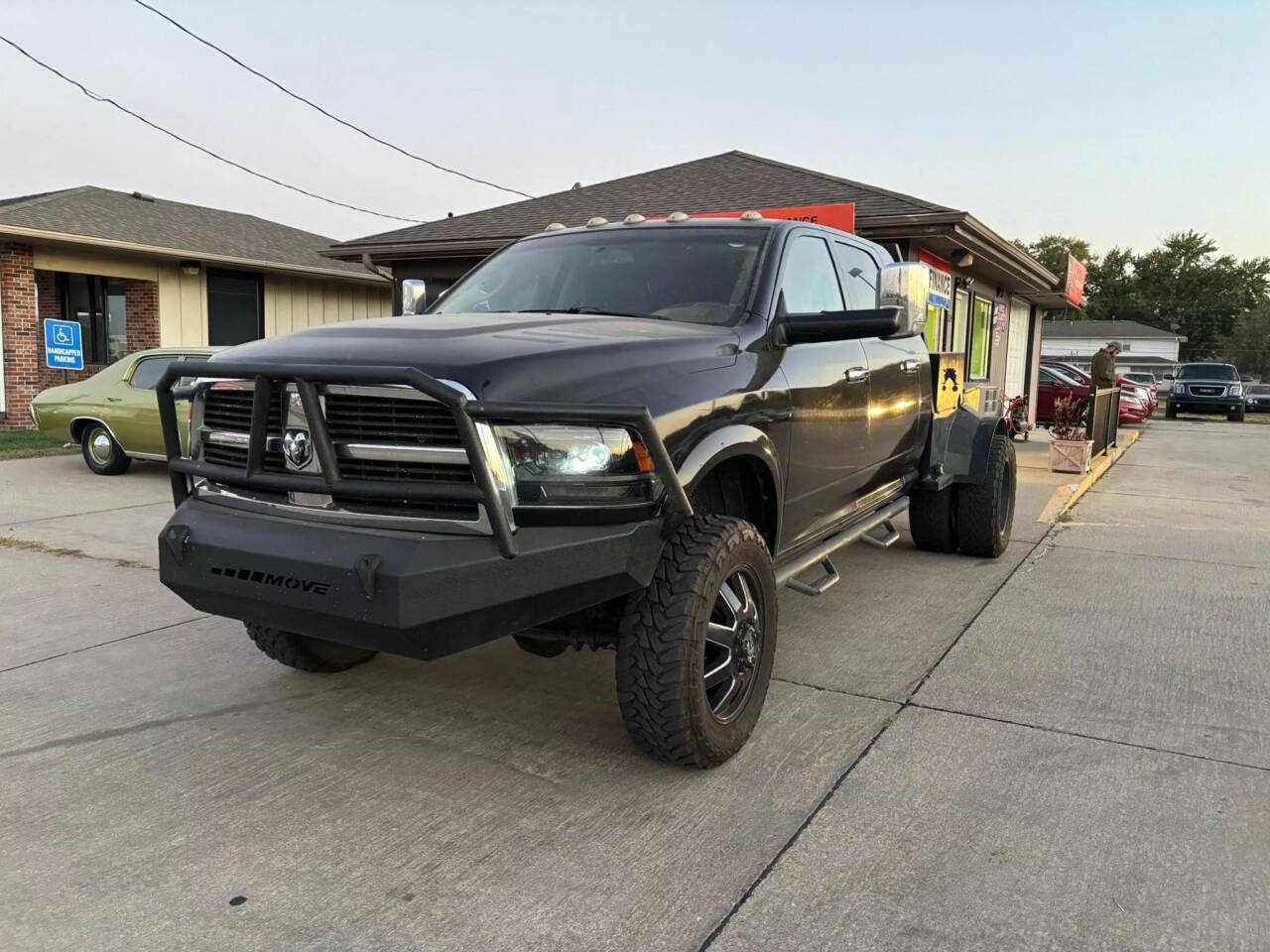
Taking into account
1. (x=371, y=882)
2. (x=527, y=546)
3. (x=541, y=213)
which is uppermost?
(x=541, y=213)

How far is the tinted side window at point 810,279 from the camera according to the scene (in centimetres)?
407

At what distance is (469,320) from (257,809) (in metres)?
1.75

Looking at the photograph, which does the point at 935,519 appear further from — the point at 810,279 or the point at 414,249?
the point at 414,249

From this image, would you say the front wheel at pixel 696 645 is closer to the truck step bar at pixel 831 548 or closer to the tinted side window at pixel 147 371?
the truck step bar at pixel 831 548

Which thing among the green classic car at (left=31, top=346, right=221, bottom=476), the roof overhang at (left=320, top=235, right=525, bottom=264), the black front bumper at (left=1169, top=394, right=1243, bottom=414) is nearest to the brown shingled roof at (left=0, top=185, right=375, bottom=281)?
the roof overhang at (left=320, top=235, right=525, bottom=264)

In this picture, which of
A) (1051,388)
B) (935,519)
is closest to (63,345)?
(935,519)

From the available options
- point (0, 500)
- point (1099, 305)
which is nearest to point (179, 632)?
point (0, 500)

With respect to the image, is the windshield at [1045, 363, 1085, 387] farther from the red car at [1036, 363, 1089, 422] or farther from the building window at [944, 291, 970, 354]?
the building window at [944, 291, 970, 354]

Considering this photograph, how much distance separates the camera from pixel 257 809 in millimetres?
2969

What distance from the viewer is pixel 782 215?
11.6 metres

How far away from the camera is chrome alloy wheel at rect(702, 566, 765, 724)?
10.4ft

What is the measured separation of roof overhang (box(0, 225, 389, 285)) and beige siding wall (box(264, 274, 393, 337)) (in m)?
0.53

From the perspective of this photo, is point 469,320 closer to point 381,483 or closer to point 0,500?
point 381,483

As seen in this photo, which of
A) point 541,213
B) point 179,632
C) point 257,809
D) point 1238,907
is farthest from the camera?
point 541,213
